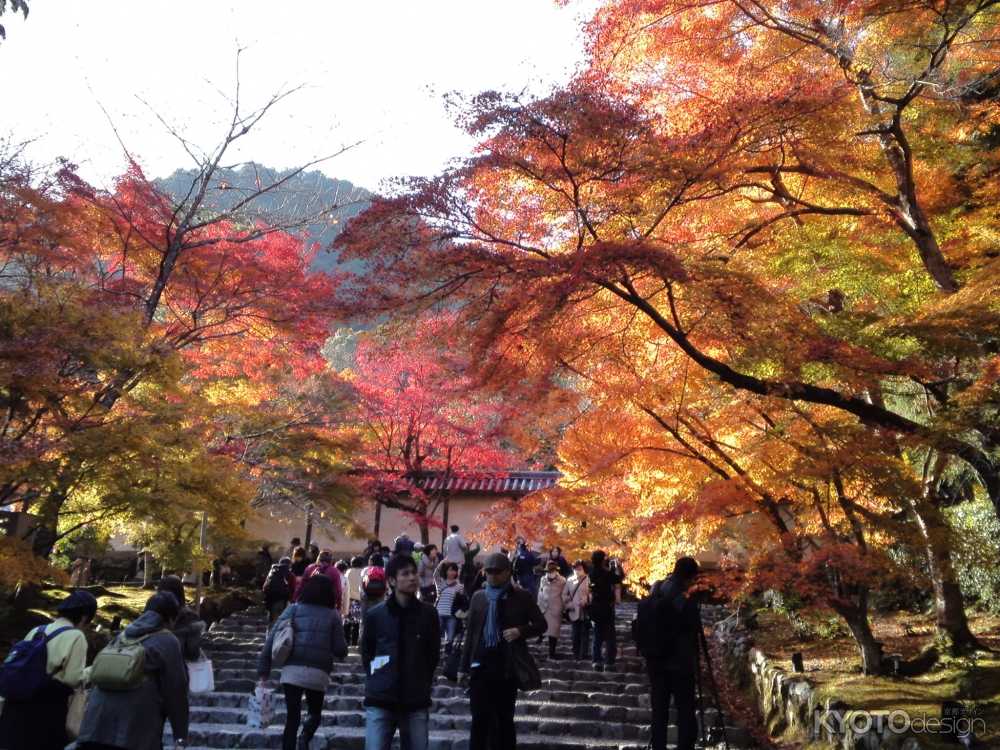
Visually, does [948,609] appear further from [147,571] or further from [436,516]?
[147,571]

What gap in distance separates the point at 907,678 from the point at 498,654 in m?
5.98

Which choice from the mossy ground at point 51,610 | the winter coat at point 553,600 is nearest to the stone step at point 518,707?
the mossy ground at point 51,610

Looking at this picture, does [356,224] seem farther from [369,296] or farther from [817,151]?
[817,151]

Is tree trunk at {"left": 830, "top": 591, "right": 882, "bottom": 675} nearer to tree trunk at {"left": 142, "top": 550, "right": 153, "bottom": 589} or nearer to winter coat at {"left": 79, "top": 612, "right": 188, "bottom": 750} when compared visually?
winter coat at {"left": 79, "top": 612, "right": 188, "bottom": 750}

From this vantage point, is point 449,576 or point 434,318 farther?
point 449,576

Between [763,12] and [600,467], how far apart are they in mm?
5401

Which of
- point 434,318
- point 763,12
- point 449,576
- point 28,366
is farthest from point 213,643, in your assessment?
point 763,12

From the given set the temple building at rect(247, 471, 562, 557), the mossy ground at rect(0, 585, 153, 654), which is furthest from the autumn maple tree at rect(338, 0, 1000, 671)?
the temple building at rect(247, 471, 562, 557)

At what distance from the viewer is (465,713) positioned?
29.7 ft

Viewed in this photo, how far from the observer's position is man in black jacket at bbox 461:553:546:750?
5613 millimetres

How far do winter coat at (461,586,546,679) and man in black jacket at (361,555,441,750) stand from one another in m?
0.53

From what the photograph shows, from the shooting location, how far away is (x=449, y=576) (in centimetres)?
1077

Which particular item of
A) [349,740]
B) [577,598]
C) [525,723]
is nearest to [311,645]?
[349,740]

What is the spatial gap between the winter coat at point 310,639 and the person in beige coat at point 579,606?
257 inches
